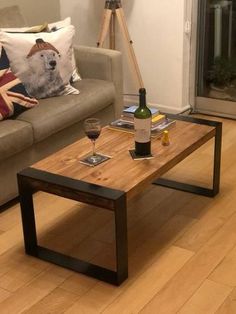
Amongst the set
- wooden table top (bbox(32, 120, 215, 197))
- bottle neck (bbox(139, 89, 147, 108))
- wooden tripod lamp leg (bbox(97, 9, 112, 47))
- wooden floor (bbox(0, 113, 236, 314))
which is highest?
wooden tripod lamp leg (bbox(97, 9, 112, 47))

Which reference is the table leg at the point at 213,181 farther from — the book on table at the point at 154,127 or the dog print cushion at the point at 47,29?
the dog print cushion at the point at 47,29

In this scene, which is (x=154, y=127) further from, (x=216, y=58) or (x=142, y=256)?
(x=216, y=58)

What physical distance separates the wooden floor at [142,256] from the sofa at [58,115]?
0.26 meters

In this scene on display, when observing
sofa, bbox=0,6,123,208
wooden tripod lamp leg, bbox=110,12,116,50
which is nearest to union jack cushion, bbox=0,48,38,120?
sofa, bbox=0,6,123,208

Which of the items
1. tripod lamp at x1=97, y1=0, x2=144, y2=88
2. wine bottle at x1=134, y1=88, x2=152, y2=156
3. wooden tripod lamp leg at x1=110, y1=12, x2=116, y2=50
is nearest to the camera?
wine bottle at x1=134, y1=88, x2=152, y2=156

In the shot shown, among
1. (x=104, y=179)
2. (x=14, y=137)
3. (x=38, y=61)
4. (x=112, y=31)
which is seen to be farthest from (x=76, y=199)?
(x=112, y=31)

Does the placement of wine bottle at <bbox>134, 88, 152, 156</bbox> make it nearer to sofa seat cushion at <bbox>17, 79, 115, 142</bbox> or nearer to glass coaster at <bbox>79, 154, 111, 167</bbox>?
glass coaster at <bbox>79, 154, 111, 167</bbox>

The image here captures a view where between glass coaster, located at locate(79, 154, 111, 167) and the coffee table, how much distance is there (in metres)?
0.03

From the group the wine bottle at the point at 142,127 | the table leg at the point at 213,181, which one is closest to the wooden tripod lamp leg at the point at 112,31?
the table leg at the point at 213,181

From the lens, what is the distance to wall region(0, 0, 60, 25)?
411cm

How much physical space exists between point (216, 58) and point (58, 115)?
1.80 m

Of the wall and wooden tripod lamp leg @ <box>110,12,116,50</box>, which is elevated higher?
the wall

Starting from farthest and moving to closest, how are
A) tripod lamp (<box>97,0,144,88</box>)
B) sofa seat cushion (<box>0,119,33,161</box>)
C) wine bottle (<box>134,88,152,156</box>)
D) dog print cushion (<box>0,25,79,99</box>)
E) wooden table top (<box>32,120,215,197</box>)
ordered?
1. tripod lamp (<box>97,0,144,88</box>)
2. dog print cushion (<box>0,25,79,99</box>)
3. sofa seat cushion (<box>0,119,33,161</box>)
4. wine bottle (<box>134,88,152,156</box>)
5. wooden table top (<box>32,120,215,197</box>)

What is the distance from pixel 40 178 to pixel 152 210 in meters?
0.80
